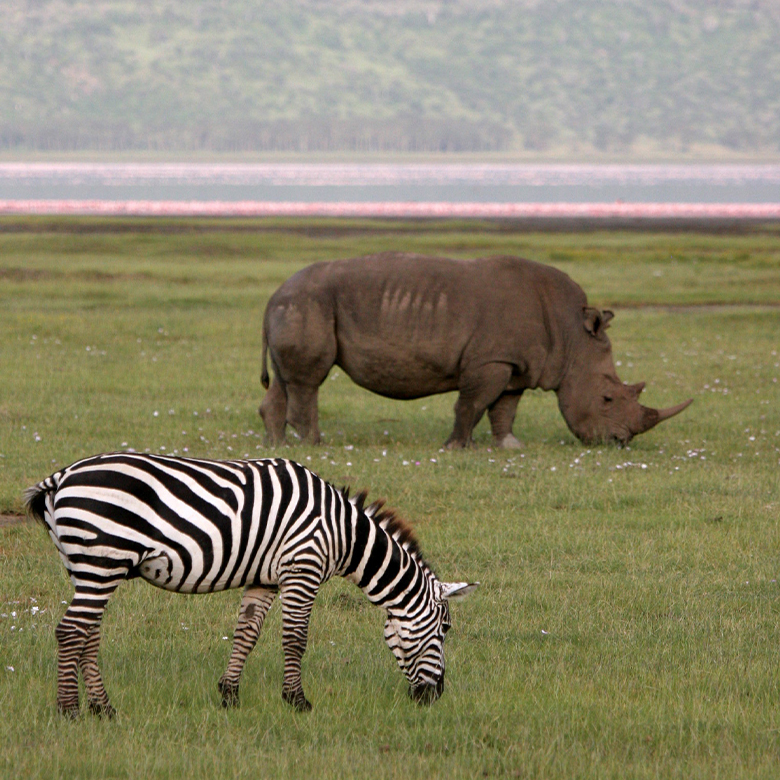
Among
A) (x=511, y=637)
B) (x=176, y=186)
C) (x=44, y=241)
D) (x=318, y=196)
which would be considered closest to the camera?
(x=511, y=637)

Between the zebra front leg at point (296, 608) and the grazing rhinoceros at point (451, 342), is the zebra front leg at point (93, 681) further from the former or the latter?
the grazing rhinoceros at point (451, 342)

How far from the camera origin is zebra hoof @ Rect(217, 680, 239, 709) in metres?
6.72

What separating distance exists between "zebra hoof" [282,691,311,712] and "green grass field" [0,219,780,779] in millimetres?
84

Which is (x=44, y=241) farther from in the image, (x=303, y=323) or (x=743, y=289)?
(x=303, y=323)

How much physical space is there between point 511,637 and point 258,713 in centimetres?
221

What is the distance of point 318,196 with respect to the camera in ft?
391

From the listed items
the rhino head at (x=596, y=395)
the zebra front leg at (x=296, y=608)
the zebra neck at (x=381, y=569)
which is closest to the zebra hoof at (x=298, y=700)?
the zebra front leg at (x=296, y=608)

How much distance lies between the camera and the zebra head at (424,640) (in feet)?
21.5

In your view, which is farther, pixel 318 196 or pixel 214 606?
pixel 318 196

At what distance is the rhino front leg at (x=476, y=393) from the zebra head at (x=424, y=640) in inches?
332

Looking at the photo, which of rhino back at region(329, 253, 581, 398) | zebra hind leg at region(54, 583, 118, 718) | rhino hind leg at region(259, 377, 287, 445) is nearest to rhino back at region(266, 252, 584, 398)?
rhino back at region(329, 253, 581, 398)

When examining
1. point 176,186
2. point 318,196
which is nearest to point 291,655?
point 318,196

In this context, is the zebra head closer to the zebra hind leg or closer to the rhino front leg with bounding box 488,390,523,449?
the zebra hind leg

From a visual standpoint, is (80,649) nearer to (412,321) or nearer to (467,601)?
(467,601)
